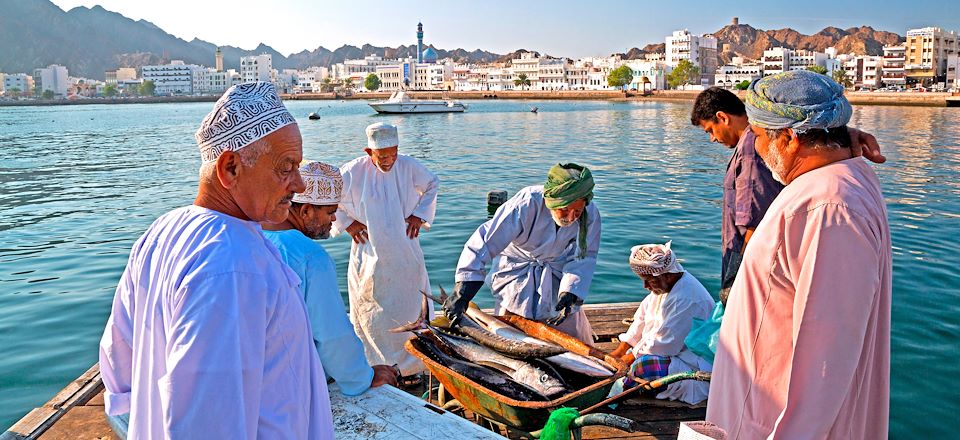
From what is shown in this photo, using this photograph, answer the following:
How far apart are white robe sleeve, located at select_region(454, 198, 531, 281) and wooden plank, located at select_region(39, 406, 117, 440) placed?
7.11 ft

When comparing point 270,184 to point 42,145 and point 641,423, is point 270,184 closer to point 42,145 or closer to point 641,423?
point 641,423

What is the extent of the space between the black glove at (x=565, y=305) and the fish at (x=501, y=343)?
0.53 meters

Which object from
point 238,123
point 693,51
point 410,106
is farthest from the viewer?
point 693,51

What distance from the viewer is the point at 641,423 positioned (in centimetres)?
423

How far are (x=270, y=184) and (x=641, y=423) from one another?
10.1 feet

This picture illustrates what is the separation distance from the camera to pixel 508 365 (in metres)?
3.98

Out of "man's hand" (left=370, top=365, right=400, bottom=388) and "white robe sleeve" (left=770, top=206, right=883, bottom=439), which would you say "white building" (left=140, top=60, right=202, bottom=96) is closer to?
"man's hand" (left=370, top=365, right=400, bottom=388)

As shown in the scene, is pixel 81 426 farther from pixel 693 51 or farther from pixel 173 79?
pixel 173 79

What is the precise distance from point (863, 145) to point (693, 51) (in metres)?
159

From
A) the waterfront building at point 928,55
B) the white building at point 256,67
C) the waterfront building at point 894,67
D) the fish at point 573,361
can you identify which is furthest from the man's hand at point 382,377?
the white building at point 256,67

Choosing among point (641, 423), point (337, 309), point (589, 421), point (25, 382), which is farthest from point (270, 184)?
point (25, 382)

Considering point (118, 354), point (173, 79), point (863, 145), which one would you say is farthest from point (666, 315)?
point (173, 79)

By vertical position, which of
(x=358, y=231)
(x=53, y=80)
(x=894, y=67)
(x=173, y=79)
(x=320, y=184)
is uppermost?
(x=53, y=80)

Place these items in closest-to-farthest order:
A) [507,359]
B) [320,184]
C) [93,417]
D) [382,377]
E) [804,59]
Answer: [382,377] → [320,184] → [507,359] → [93,417] → [804,59]
